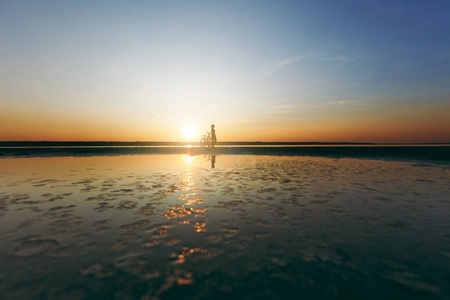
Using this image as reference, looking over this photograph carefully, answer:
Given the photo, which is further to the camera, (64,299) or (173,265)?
(173,265)

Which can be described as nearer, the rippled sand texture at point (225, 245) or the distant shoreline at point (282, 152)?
the rippled sand texture at point (225, 245)

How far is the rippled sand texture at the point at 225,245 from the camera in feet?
11.3

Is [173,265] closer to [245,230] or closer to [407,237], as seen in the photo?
[245,230]

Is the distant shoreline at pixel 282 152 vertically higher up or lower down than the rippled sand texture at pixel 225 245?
higher up

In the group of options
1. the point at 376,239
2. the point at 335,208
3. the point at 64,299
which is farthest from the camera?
the point at 335,208

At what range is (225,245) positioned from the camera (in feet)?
15.8

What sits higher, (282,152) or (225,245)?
(282,152)

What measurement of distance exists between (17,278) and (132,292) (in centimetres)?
192

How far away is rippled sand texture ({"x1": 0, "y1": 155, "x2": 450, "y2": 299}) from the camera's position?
11.3ft

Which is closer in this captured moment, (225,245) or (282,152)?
(225,245)

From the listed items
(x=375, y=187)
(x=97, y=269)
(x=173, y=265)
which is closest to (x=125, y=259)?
(x=97, y=269)

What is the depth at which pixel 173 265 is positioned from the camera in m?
4.04

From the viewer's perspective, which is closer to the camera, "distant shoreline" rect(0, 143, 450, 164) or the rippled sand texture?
the rippled sand texture

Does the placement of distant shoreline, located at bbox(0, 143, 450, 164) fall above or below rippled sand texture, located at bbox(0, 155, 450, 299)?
above
